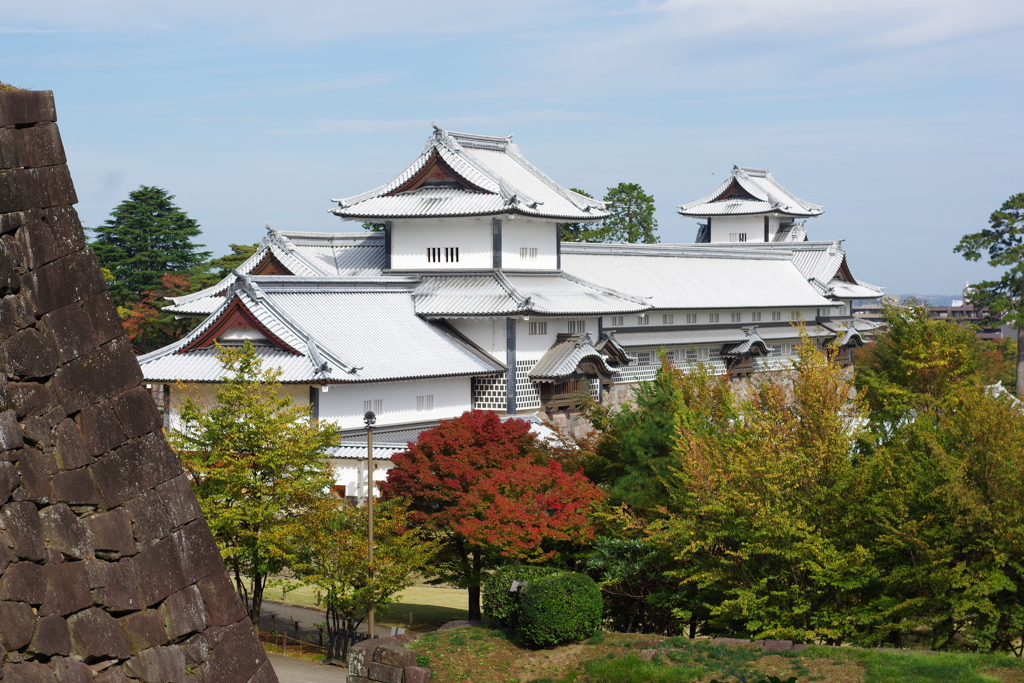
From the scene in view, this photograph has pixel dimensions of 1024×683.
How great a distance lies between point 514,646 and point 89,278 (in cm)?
1229

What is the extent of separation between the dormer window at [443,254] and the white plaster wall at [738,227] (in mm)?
36430

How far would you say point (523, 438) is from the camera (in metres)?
21.8

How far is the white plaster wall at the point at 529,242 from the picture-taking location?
38.2 metres

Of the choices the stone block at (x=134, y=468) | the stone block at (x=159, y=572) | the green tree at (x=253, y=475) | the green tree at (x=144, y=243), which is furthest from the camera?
the green tree at (x=144, y=243)

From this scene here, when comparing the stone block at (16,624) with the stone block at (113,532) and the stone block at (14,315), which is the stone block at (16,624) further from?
the stone block at (14,315)

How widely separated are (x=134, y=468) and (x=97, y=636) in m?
1.09

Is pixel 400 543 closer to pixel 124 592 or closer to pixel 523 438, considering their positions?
pixel 523 438

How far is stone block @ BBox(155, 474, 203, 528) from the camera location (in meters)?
7.48

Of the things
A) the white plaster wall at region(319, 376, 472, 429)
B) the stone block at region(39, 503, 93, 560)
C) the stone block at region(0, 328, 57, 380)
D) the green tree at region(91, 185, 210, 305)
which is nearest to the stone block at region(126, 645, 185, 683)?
the stone block at region(39, 503, 93, 560)

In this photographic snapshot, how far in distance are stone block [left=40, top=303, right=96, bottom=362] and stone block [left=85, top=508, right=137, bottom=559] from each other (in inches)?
41.2

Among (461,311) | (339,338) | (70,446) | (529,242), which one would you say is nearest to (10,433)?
(70,446)

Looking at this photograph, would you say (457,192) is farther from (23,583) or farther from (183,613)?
(23,583)

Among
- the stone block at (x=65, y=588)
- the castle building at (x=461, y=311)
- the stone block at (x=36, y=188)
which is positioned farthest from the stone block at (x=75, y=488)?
the castle building at (x=461, y=311)

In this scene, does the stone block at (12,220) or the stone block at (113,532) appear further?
the stone block at (113,532)
